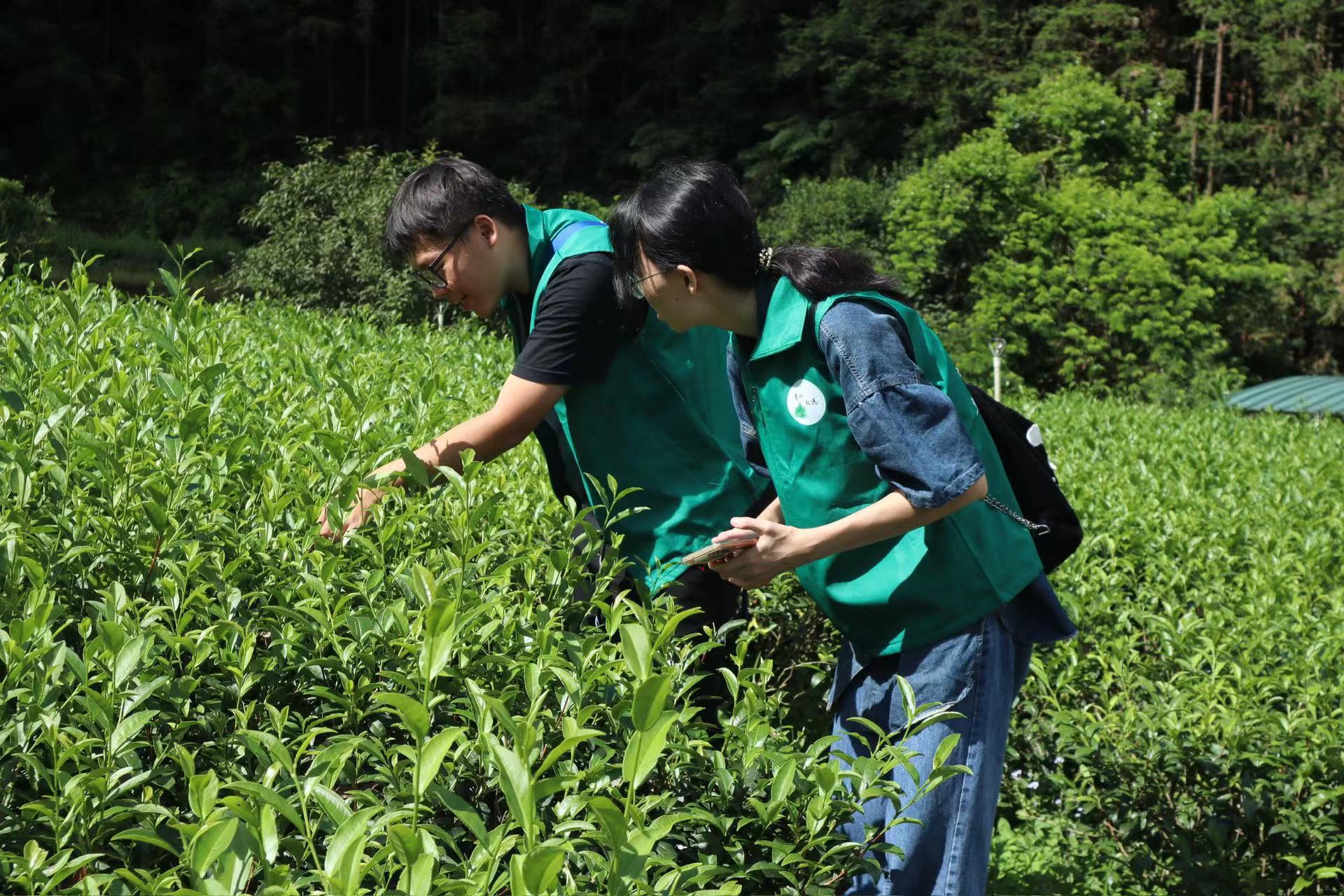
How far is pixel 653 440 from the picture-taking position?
248 centimetres

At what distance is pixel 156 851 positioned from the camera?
129 cm

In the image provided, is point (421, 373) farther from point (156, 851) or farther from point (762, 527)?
point (156, 851)

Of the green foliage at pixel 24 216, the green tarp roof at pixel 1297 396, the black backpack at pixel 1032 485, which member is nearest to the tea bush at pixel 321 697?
the black backpack at pixel 1032 485

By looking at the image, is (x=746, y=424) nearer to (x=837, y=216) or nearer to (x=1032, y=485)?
(x=1032, y=485)

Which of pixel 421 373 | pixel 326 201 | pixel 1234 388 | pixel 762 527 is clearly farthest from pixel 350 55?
pixel 762 527

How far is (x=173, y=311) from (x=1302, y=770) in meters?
3.02

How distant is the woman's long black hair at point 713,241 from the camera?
2.01 meters

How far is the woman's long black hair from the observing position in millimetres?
2014

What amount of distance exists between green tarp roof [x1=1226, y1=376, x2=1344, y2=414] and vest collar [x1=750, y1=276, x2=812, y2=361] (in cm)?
1535

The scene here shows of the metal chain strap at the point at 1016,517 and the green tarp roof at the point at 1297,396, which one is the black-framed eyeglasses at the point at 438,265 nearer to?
the metal chain strap at the point at 1016,517

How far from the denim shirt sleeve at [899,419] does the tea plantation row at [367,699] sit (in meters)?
0.40

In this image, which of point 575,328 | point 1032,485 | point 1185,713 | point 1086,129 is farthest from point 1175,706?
point 1086,129

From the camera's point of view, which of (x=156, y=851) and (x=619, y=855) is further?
(x=156, y=851)

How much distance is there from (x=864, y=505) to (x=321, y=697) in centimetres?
92
